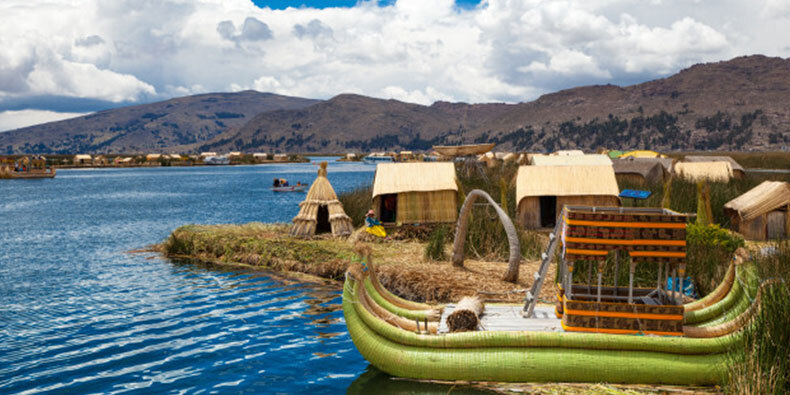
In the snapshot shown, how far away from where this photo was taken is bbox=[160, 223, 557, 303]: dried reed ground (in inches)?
478

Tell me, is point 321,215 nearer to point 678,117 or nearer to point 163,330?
point 163,330

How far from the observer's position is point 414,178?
66.3ft

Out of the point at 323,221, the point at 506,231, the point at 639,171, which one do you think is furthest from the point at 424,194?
the point at 639,171

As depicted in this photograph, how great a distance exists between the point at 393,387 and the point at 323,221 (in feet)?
47.7

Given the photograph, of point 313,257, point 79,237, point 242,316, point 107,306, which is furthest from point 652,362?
point 79,237

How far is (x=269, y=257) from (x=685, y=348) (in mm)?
12766

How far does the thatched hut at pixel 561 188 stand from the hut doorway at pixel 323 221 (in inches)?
290

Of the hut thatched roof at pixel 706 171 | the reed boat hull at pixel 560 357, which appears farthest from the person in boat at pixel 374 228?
the hut thatched roof at pixel 706 171

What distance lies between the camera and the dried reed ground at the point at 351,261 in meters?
12.1

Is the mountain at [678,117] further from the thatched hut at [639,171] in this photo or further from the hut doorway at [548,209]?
the hut doorway at [548,209]

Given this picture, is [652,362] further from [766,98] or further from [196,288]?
[766,98]

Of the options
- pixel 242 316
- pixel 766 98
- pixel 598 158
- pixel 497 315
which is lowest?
pixel 242 316

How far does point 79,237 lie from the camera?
2742 centimetres

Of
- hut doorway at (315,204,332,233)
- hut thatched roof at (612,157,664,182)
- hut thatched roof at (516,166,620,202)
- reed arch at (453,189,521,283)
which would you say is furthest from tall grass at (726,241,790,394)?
hut thatched roof at (612,157,664,182)
